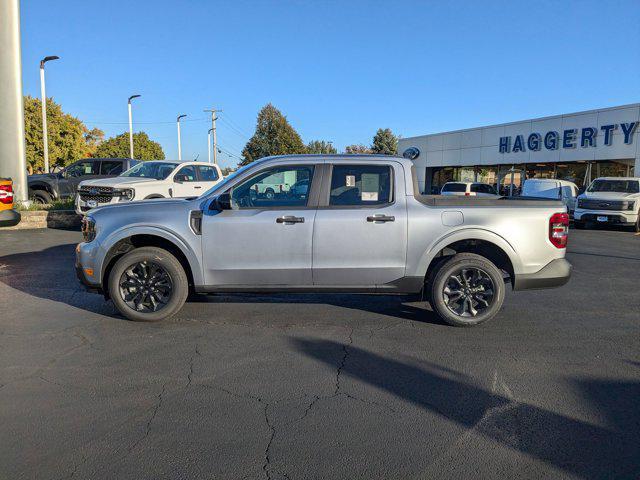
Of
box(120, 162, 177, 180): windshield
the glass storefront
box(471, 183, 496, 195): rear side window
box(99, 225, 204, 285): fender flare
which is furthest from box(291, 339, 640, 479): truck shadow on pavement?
the glass storefront

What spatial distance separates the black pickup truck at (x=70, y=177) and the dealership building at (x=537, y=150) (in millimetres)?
21407

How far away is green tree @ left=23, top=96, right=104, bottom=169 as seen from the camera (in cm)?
5031

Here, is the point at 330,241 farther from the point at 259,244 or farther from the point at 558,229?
the point at 558,229

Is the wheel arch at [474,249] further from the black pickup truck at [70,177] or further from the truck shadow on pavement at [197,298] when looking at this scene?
the black pickup truck at [70,177]

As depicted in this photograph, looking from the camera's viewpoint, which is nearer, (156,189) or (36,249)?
(36,249)

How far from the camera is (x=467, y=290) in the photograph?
5.57 metres

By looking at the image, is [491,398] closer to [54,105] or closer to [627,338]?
[627,338]

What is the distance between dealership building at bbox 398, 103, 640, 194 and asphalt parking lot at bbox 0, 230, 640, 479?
20911 millimetres

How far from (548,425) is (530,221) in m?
2.66

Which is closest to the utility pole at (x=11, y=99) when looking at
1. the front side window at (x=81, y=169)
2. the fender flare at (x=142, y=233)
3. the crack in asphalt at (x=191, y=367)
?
the front side window at (x=81, y=169)

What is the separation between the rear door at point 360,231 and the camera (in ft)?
18.0

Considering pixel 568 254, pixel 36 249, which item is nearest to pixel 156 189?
pixel 36 249

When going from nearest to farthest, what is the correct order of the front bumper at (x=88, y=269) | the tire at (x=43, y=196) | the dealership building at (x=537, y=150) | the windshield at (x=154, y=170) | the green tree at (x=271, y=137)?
the front bumper at (x=88, y=269), the windshield at (x=154, y=170), the tire at (x=43, y=196), the dealership building at (x=537, y=150), the green tree at (x=271, y=137)

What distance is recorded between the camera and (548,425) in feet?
11.1
